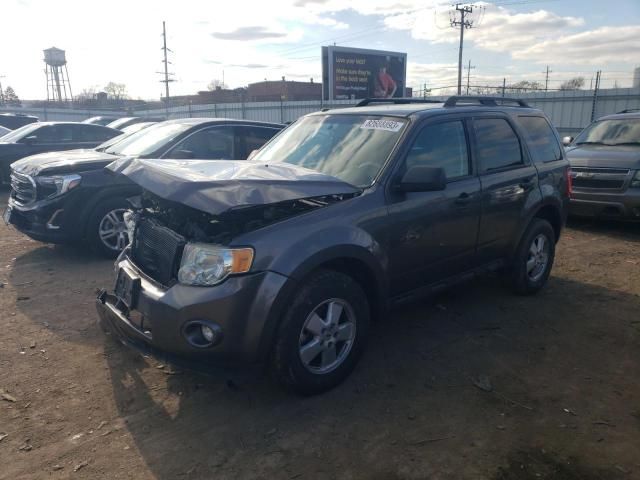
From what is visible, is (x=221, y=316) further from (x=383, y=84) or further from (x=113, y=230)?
(x=383, y=84)

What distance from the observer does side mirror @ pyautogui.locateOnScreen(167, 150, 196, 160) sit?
20.4 feet

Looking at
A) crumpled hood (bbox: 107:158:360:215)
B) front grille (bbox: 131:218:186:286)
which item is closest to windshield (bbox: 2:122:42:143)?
crumpled hood (bbox: 107:158:360:215)

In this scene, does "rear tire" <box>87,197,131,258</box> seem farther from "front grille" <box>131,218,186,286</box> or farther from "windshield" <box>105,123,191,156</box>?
"front grille" <box>131,218,186,286</box>

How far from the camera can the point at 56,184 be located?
6023 millimetres

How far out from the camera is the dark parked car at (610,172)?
25.2ft

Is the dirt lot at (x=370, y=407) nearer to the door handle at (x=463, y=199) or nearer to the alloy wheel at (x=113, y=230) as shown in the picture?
the door handle at (x=463, y=199)

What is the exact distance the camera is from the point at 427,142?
4035mm

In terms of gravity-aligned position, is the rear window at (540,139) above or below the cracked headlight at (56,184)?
above

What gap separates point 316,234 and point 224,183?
2.12 ft

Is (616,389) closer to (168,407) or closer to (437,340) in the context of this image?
(437,340)

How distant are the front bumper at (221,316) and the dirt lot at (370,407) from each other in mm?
179

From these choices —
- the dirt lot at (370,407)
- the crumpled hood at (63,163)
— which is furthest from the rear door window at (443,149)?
the crumpled hood at (63,163)

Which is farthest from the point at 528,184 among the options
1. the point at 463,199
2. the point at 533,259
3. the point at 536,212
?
the point at 463,199

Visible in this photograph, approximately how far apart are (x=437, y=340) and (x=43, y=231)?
4.71 m
